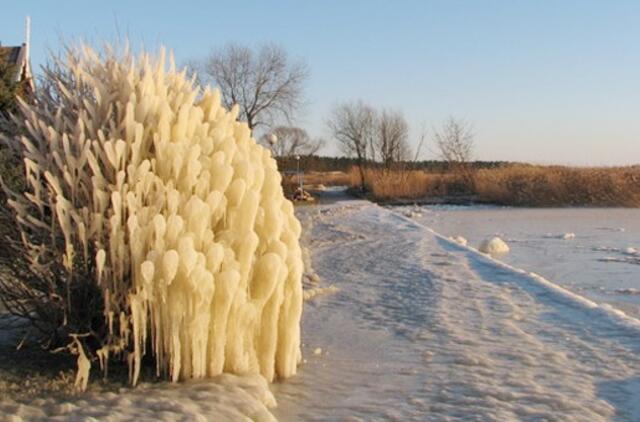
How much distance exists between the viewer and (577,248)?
13977mm

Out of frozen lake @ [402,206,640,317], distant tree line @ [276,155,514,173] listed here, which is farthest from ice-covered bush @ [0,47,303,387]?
distant tree line @ [276,155,514,173]

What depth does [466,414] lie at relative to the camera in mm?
3707

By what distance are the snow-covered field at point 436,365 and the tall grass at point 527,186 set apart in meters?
27.7

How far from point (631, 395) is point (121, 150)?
3.26m

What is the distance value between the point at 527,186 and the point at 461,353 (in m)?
32.8

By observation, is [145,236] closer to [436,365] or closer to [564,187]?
[436,365]

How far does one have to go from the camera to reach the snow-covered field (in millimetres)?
3630

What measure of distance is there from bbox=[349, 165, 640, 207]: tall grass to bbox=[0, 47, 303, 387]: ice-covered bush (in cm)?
3176

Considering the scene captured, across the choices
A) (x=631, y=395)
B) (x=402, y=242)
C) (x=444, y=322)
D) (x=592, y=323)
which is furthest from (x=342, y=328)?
(x=402, y=242)

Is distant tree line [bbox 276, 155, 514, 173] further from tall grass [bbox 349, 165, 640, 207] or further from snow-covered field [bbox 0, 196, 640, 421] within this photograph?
snow-covered field [bbox 0, 196, 640, 421]

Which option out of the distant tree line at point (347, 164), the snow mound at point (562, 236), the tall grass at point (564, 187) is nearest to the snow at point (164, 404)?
the snow mound at point (562, 236)

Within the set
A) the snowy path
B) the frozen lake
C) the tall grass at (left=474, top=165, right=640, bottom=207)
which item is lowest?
the frozen lake

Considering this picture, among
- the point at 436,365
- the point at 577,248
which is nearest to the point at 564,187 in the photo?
the point at 577,248

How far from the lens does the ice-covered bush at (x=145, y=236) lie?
3660 mm
